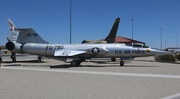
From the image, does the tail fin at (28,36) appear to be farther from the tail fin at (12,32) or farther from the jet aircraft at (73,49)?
the tail fin at (12,32)

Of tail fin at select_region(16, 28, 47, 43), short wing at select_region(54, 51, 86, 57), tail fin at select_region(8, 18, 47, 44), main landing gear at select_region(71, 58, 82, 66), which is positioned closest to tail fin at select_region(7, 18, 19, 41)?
tail fin at select_region(8, 18, 47, 44)

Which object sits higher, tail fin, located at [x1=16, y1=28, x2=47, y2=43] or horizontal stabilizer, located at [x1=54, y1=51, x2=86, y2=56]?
tail fin, located at [x1=16, y1=28, x2=47, y2=43]

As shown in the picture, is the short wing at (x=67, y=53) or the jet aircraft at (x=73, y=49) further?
the jet aircraft at (x=73, y=49)

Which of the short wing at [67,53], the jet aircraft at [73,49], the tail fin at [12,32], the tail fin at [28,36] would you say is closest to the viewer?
the short wing at [67,53]

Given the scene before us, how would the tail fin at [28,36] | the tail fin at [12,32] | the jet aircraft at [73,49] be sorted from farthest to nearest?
the tail fin at [12,32], the tail fin at [28,36], the jet aircraft at [73,49]

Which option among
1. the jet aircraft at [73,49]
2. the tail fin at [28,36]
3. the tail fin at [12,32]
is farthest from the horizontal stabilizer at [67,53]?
the tail fin at [12,32]

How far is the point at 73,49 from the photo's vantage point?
67.6ft

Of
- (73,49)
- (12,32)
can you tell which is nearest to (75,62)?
(73,49)

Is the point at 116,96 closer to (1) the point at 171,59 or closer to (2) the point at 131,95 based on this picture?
(2) the point at 131,95

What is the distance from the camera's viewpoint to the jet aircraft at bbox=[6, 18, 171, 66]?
19.3m

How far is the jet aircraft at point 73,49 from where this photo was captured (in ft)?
63.3

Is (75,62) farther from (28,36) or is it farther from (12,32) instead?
(12,32)

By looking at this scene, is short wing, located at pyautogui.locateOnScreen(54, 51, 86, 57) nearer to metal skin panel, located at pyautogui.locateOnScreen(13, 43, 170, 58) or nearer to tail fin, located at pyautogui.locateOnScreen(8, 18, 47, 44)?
metal skin panel, located at pyautogui.locateOnScreen(13, 43, 170, 58)

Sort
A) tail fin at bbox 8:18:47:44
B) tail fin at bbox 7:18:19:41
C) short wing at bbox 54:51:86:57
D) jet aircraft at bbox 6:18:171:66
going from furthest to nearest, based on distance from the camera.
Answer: tail fin at bbox 7:18:19:41 → tail fin at bbox 8:18:47:44 → jet aircraft at bbox 6:18:171:66 → short wing at bbox 54:51:86:57
